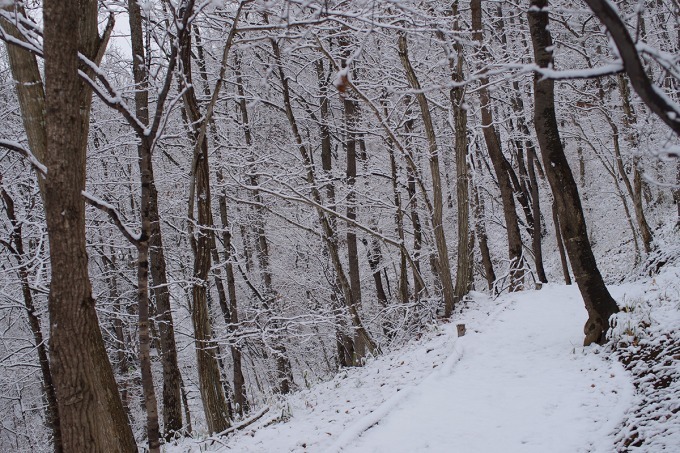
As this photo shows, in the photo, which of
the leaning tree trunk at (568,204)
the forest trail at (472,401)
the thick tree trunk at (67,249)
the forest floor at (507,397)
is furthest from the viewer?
the leaning tree trunk at (568,204)

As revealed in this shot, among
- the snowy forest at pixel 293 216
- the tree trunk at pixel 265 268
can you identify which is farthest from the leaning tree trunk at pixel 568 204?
the tree trunk at pixel 265 268

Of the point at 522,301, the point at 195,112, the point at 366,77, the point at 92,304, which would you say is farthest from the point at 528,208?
the point at 92,304

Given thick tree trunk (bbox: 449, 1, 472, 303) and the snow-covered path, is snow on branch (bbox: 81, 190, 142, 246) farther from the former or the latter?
thick tree trunk (bbox: 449, 1, 472, 303)

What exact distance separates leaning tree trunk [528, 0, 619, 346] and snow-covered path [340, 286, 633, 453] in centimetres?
51

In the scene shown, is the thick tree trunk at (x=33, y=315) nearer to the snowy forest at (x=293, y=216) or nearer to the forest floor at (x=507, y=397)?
the snowy forest at (x=293, y=216)

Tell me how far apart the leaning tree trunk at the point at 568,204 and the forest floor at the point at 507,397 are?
279mm

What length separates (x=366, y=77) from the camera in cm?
1380

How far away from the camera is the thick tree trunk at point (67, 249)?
11.9 feet

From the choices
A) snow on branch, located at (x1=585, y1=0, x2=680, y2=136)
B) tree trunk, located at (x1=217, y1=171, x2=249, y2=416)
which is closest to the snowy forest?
snow on branch, located at (x1=585, y1=0, x2=680, y2=136)

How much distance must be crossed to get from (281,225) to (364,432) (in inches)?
498

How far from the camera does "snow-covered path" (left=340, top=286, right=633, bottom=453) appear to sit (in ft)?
13.9

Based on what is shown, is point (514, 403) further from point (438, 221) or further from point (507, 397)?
point (438, 221)

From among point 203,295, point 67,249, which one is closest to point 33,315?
point 203,295

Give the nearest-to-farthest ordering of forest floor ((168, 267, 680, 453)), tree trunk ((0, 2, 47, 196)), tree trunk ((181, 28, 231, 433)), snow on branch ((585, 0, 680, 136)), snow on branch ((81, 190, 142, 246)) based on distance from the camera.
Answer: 1. snow on branch ((585, 0, 680, 136))
2. snow on branch ((81, 190, 142, 246))
3. forest floor ((168, 267, 680, 453))
4. tree trunk ((0, 2, 47, 196))
5. tree trunk ((181, 28, 231, 433))
